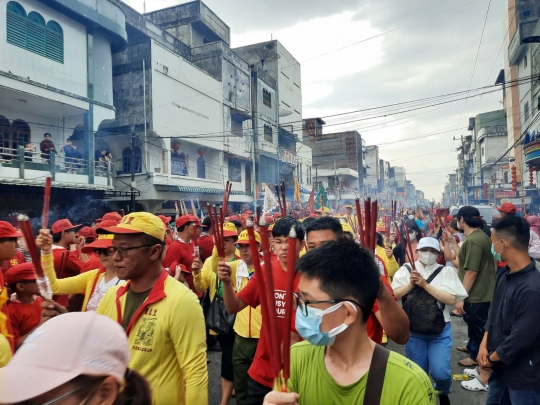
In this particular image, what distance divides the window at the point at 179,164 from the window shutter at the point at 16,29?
31.2ft

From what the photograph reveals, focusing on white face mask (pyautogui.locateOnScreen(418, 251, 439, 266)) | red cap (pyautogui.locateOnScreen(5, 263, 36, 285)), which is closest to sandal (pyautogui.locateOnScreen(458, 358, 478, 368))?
white face mask (pyautogui.locateOnScreen(418, 251, 439, 266))

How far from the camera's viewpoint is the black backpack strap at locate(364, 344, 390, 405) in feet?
4.83

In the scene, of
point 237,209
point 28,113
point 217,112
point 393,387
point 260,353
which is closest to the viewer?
point 393,387

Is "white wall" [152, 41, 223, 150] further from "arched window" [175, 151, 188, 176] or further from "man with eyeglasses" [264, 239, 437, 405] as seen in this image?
"man with eyeglasses" [264, 239, 437, 405]

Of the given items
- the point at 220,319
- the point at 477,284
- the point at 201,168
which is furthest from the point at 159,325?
the point at 201,168

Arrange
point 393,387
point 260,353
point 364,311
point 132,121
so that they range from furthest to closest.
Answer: point 132,121, point 260,353, point 364,311, point 393,387

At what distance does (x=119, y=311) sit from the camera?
2434mm

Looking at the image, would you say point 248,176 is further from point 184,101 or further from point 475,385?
point 475,385

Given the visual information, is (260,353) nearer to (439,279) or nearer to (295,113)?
(439,279)

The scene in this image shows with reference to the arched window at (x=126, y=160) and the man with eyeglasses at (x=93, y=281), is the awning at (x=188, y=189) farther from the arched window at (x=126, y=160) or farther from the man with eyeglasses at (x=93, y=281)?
the man with eyeglasses at (x=93, y=281)

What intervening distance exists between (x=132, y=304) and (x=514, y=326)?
8.86 ft

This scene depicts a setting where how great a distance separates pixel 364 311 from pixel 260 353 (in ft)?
5.13

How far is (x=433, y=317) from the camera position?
3695mm

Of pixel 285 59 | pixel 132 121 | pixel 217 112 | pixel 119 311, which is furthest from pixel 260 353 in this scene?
pixel 285 59
